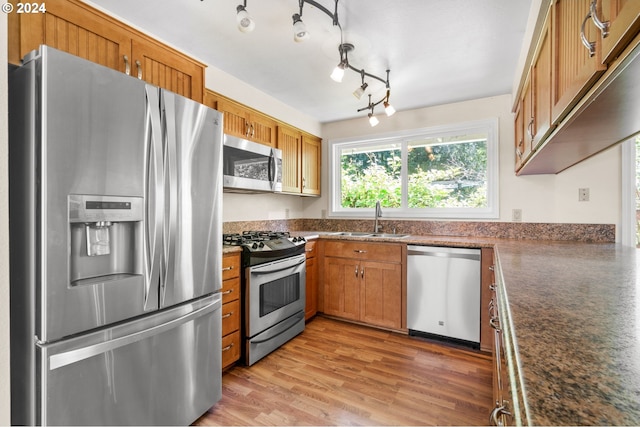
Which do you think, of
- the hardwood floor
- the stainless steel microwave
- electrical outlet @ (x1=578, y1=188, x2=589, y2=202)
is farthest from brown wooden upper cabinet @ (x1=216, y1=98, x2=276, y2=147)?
electrical outlet @ (x1=578, y1=188, x2=589, y2=202)

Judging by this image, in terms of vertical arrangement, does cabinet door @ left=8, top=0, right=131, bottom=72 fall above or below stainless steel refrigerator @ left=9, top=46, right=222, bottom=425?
above

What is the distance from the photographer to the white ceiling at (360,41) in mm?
1712

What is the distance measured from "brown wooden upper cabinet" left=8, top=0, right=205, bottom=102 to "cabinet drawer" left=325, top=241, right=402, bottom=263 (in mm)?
1850

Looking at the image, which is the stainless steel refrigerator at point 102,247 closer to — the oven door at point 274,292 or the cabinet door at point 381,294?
the oven door at point 274,292

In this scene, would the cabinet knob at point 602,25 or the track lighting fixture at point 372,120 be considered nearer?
the cabinet knob at point 602,25

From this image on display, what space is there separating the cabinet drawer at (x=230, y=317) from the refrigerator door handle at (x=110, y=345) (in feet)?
1.46

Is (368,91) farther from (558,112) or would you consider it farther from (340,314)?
(340,314)

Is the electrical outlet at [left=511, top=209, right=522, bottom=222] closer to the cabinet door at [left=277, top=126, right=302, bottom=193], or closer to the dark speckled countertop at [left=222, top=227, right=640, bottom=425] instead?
the dark speckled countertop at [left=222, top=227, right=640, bottom=425]

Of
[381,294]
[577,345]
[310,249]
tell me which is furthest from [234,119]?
[577,345]

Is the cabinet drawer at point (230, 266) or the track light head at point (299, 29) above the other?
the track light head at point (299, 29)

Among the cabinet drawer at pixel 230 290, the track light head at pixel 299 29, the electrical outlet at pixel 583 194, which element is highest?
the track light head at pixel 299 29

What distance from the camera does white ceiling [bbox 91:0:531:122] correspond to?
1.71m

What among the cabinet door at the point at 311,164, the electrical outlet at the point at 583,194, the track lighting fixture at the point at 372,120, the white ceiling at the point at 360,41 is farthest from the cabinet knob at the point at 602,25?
the cabinet door at the point at 311,164

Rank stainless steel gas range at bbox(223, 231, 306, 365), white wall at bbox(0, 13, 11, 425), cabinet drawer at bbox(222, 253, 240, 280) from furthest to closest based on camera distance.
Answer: stainless steel gas range at bbox(223, 231, 306, 365) → cabinet drawer at bbox(222, 253, 240, 280) → white wall at bbox(0, 13, 11, 425)
